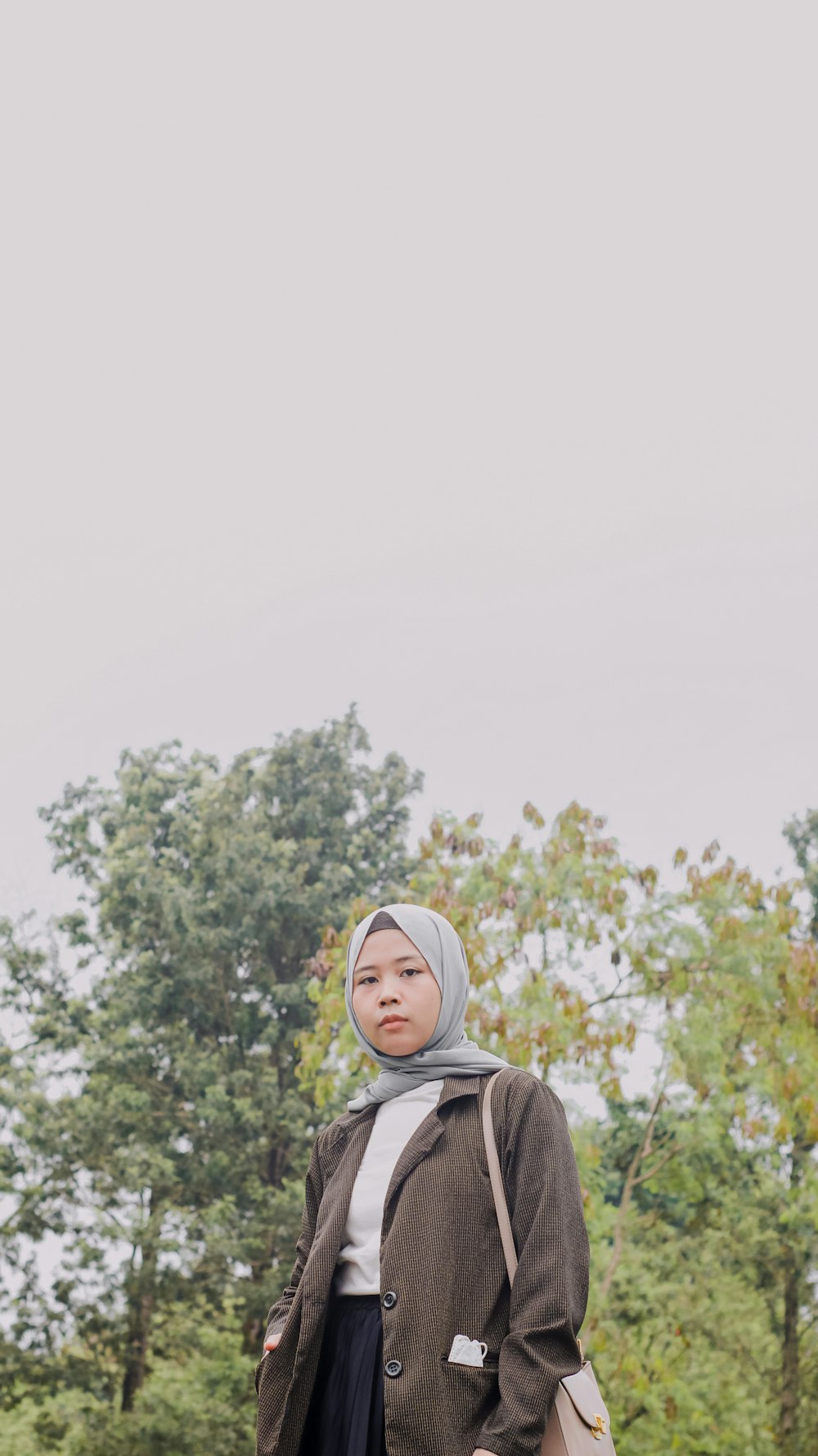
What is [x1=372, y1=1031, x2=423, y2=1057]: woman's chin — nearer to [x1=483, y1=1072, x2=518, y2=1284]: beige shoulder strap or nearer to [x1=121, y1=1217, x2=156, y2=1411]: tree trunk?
[x1=483, y1=1072, x2=518, y2=1284]: beige shoulder strap

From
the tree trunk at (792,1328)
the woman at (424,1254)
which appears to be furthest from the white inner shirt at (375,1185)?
the tree trunk at (792,1328)

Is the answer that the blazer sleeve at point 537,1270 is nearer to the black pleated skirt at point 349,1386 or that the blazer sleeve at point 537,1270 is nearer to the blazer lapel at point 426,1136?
the blazer lapel at point 426,1136

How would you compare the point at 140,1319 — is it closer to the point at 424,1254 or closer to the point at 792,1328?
the point at 792,1328

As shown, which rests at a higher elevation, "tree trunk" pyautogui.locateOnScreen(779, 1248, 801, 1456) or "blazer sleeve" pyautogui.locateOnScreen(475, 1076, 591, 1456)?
"blazer sleeve" pyautogui.locateOnScreen(475, 1076, 591, 1456)

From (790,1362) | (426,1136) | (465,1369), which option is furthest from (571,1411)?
(790,1362)

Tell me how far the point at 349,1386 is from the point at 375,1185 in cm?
27

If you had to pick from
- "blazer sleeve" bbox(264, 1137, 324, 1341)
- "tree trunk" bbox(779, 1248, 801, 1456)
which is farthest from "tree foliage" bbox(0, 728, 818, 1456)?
"blazer sleeve" bbox(264, 1137, 324, 1341)

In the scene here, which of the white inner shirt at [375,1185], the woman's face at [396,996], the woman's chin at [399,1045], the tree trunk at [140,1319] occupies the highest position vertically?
the woman's face at [396,996]

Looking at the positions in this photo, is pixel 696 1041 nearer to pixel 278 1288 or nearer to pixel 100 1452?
pixel 278 1288

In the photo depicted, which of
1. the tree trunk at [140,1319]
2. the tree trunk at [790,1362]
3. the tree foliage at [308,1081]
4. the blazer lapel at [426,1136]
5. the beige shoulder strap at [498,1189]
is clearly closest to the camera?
the beige shoulder strap at [498,1189]

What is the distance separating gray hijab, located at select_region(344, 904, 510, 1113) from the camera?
6.75ft

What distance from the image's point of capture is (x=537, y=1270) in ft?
5.64

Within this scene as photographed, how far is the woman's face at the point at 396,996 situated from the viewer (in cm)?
206

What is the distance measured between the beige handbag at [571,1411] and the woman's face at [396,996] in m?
0.26
